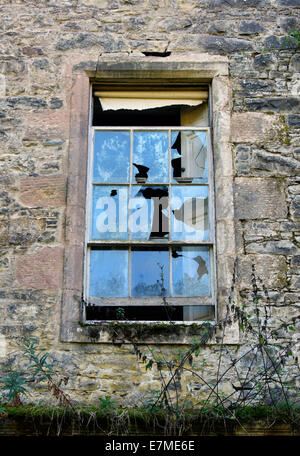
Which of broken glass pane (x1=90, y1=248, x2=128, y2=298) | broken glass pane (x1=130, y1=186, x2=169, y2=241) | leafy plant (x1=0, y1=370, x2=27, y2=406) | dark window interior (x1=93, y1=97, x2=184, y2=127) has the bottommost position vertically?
leafy plant (x1=0, y1=370, x2=27, y2=406)

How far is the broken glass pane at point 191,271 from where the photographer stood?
4941mm

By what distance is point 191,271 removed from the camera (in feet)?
16.4

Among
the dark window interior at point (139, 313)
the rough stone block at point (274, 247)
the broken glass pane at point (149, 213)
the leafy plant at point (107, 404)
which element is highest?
the broken glass pane at point (149, 213)

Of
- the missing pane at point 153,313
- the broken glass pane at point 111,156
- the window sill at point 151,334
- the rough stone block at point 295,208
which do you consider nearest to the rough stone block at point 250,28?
the broken glass pane at point 111,156

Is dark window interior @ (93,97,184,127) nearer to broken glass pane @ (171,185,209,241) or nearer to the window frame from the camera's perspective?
the window frame

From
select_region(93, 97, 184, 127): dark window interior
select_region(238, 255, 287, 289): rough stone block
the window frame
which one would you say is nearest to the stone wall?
select_region(238, 255, 287, 289): rough stone block

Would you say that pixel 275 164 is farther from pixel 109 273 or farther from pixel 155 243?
pixel 109 273

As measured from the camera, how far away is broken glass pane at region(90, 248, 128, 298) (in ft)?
16.2

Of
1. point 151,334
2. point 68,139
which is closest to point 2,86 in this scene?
point 68,139

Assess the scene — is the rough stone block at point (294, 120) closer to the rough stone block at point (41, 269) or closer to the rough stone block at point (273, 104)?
the rough stone block at point (273, 104)

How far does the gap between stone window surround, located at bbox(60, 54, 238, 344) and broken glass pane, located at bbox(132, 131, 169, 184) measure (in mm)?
428

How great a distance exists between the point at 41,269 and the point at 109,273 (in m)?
0.54
